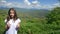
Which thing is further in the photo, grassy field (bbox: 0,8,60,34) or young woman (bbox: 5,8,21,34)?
grassy field (bbox: 0,8,60,34)

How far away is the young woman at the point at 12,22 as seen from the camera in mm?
7754

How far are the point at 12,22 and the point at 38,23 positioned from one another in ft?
3.32

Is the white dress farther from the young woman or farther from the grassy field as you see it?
the grassy field

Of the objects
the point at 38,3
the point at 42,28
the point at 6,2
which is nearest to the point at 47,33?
the point at 42,28

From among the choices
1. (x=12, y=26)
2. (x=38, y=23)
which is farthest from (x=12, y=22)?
(x=38, y=23)

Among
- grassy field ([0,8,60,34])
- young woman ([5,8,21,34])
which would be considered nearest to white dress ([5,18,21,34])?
A: young woman ([5,8,21,34])

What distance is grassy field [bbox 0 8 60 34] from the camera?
8.36m

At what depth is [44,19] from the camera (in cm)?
849

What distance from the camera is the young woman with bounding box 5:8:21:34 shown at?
775cm

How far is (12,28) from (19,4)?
3.45ft

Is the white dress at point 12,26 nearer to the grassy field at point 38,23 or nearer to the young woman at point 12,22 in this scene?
the young woman at point 12,22

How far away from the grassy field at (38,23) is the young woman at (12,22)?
47 centimetres

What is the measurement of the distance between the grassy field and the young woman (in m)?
0.47

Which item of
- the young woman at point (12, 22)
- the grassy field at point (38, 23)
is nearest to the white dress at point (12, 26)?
the young woman at point (12, 22)
